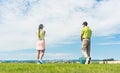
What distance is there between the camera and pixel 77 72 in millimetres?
17016

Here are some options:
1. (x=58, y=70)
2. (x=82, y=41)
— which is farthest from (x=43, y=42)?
(x=58, y=70)

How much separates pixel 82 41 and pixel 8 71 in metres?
9.78

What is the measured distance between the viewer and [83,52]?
26.1m

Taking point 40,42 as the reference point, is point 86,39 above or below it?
above

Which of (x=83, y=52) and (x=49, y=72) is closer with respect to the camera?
(x=49, y=72)

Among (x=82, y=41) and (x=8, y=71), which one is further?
(x=82, y=41)

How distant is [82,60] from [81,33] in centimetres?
184

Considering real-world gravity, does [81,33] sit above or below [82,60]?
above

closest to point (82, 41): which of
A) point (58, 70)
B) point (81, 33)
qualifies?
point (81, 33)

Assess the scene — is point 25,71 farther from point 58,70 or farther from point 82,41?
point 82,41

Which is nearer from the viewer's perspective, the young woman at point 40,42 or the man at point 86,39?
the man at point 86,39

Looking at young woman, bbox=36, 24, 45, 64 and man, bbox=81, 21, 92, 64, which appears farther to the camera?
young woman, bbox=36, 24, 45, 64

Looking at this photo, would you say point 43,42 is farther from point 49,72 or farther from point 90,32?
point 49,72

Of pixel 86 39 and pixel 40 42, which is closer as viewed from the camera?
pixel 86 39
